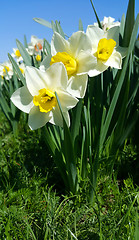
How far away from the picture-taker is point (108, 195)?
1.44 metres

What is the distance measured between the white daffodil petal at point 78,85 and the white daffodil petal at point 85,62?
3 cm

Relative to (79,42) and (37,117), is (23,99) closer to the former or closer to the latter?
(37,117)

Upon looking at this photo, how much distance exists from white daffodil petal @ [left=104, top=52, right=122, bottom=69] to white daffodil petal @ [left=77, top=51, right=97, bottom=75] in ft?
0.45

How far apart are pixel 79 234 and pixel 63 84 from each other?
0.76 meters

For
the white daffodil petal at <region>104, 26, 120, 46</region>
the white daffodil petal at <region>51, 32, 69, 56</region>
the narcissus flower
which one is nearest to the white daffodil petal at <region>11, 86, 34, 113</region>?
the narcissus flower

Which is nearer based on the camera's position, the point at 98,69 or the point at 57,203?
the point at 98,69

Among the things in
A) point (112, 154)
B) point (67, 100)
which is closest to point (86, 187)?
point (112, 154)

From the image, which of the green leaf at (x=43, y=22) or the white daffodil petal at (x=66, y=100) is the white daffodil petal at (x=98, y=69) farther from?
the green leaf at (x=43, y=22)

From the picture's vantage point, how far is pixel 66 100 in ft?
3.02

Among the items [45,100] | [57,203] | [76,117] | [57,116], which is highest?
[45,100]

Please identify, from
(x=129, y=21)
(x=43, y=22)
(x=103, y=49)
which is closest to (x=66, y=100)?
(x=103, y=49)

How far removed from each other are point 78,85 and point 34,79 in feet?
0.64

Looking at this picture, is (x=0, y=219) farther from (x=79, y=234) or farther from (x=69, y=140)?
(x=69, y=140)

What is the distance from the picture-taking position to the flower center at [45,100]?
0.90 m
